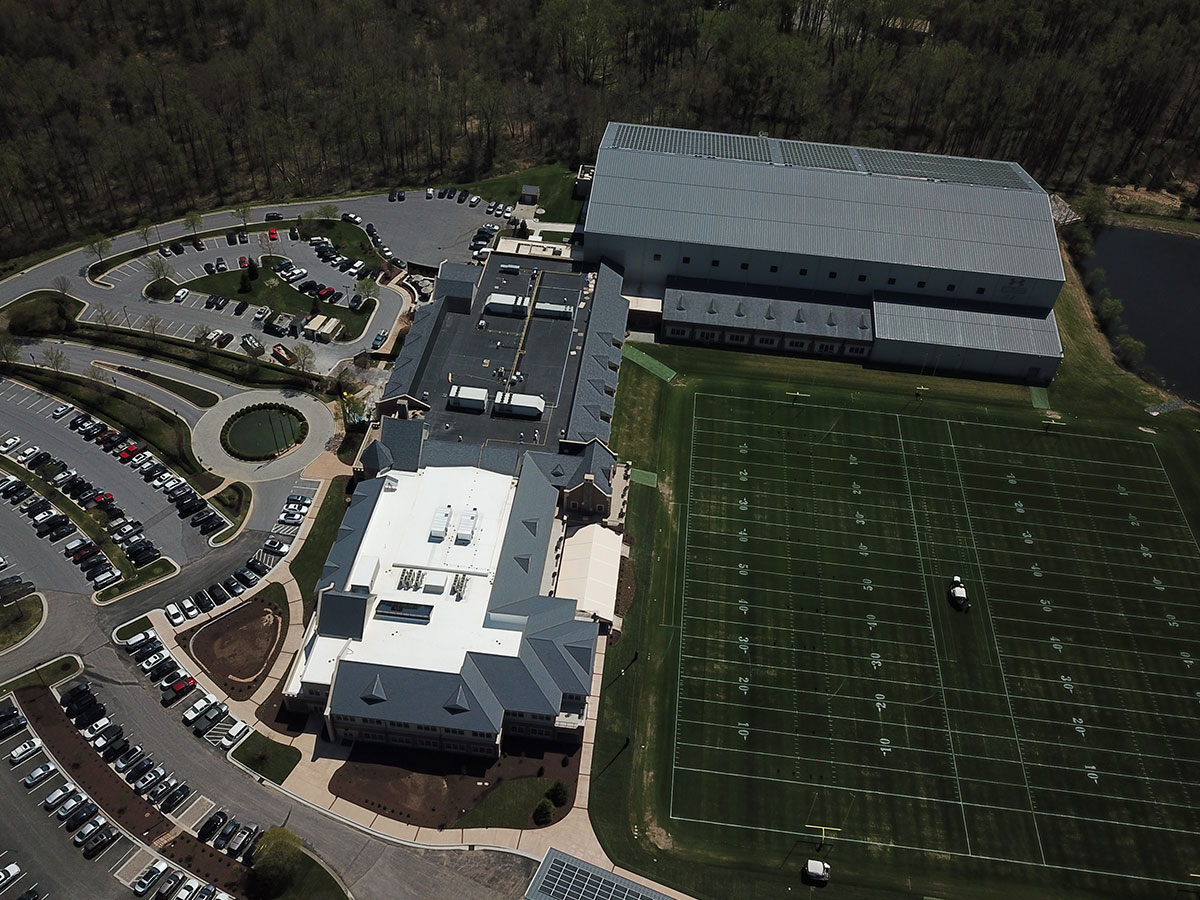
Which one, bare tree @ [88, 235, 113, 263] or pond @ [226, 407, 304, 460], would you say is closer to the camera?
pond @ [226, 407, 304, 460]

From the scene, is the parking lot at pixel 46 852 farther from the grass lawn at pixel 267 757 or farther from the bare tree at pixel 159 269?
the bare tree at pixel 159 269

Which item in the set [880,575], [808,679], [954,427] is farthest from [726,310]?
[808,679]

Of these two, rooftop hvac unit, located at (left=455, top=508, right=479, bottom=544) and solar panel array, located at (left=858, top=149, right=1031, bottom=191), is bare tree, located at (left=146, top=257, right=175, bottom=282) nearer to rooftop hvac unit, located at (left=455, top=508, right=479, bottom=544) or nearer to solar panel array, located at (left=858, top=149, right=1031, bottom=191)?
rooftop hvac unit, located at (left=455, top=508, right=479, bottom=544)

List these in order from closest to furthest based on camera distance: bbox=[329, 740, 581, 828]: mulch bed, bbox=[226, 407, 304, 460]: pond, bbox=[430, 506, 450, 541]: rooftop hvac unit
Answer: bbox=[329, 740, 581, 828]: mulch bed → bbox=[430, 506, 450, 541]: rooftop hvac unit → bbox=[226, 407, 304, 460]: pond

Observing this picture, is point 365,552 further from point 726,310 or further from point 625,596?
point 726,310

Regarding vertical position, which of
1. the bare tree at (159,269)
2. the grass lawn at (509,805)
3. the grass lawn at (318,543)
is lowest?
the grass lawn at (509,805)

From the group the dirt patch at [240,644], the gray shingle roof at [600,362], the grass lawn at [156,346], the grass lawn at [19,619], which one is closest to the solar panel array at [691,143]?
the gray shingle roof at [600,362]

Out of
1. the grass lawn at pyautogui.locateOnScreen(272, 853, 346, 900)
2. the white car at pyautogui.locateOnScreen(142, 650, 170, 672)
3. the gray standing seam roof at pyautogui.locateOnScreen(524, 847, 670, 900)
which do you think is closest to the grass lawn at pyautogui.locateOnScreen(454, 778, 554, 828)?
the gray standing seam roof at pyautogui.locateOnScreen(524, 847, 670, 900)
